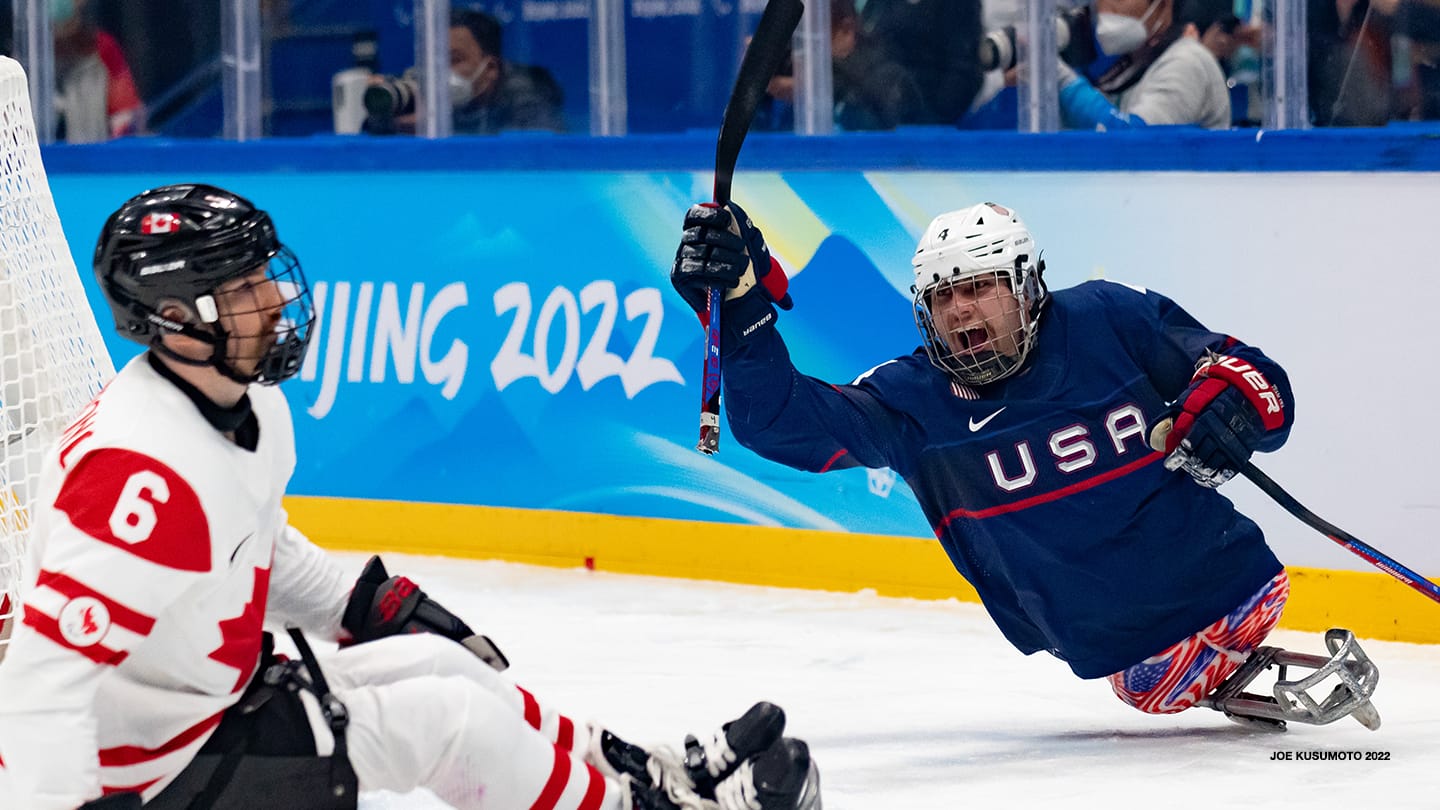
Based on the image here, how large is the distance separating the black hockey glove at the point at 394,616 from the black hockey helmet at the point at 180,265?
44 cm

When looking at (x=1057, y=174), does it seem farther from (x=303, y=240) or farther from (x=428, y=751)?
(x=428, y=751)

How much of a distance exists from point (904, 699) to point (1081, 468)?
74 centimetres

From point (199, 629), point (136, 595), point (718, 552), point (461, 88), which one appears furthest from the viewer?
point (461, 88)

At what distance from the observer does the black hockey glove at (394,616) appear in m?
2.51

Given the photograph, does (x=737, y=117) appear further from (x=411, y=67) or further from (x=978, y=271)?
(x=411, y=67)

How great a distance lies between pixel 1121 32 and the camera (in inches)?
175

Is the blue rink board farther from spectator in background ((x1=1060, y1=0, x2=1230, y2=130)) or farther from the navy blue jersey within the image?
the navy blue jersey

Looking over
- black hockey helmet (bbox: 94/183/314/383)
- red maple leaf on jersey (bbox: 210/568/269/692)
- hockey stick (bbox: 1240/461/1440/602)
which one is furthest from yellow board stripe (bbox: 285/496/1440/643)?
black hockey helmet (bbox: 94/183/314/383)

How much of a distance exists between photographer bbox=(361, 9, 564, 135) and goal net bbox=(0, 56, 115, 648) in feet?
7.64

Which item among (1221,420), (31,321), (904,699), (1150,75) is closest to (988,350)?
(1221,420)

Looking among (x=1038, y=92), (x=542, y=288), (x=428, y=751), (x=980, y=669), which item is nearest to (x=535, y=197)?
(x=542, y=288)

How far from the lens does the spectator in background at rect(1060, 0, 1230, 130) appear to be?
14.0 ft

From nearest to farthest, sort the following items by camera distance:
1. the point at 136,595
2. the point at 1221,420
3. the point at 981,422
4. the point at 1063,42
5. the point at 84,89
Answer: the point at 136,595 < the point at 1221,420 < the point at 981,422 < the point at 1063,42 < the point at 84,89

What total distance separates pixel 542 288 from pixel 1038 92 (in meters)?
1.36
